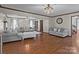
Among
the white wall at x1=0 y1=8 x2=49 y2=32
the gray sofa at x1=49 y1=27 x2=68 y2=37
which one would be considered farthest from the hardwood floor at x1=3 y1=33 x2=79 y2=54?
the white wall at x1=0 y1=8 x2=49 y2=32

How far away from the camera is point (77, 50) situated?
2445 mm

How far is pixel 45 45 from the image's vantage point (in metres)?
2.74

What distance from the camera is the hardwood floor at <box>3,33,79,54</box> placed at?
96.2 inches

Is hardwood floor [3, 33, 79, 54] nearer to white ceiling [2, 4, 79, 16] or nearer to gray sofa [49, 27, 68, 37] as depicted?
gray sofa [49, 27, 68, 37]

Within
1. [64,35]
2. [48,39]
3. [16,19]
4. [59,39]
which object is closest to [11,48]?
[16,19]

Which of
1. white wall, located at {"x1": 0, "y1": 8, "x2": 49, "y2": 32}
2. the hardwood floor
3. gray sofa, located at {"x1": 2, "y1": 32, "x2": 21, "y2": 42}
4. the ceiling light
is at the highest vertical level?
the ceiling light

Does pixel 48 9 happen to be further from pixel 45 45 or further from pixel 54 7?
pixel 45 45

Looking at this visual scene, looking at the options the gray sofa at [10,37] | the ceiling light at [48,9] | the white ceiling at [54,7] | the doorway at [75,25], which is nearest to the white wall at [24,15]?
the white ceiling at [54,7]

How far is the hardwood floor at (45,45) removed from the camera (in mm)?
2443

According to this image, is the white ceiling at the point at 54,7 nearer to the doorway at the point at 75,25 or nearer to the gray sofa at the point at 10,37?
the doorway at the point at 75,25

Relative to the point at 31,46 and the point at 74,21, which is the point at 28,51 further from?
the point at 74,21

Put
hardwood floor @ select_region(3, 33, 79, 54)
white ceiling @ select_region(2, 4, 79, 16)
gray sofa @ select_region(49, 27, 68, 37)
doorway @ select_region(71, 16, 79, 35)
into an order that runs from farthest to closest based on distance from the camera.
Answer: gray sofa @ select_region(49, 27, 68, 37)
doorway @ select_region(71, 16, 79, 35)
hardwood floor @ select_region(3, 33, 79, 54)
white ceiling @ select_region(2, 4, 79, 16)

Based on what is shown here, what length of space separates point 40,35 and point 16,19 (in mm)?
823
